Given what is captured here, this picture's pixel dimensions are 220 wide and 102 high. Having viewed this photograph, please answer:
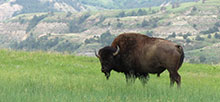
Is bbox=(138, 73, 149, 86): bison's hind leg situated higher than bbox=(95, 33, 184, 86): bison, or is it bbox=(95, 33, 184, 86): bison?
bbox=(95, 33, 184, 86): bison

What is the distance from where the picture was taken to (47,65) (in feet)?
76.3

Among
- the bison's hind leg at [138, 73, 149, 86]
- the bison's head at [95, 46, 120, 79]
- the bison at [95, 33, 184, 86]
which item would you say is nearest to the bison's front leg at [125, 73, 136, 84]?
the bison at [95, 33, 184, 86]

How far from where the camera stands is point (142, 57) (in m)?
15.7

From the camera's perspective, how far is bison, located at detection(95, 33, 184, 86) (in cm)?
1489

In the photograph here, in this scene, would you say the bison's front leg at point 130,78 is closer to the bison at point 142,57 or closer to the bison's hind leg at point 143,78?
the bison at point 142,57

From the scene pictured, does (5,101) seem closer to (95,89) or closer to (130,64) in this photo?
(95,89)

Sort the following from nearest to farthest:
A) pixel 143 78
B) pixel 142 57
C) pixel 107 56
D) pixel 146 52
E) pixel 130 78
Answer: pixel 146 52
pixel 142 57
pixel 130 78
pixel 143 78
pixel 107 56

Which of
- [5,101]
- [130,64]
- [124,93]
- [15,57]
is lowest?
[15,57]

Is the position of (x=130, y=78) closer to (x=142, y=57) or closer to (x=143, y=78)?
(x=143, y=78)

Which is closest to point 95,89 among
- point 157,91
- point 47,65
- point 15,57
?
point 157,91

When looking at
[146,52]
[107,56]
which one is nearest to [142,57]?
[146,52]

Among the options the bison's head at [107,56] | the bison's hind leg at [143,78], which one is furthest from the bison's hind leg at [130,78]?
the bison's head at [107,56]

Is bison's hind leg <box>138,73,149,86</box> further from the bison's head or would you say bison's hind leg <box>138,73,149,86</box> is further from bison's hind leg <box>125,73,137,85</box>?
the bison's head

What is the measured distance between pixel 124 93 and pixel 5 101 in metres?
3.92
